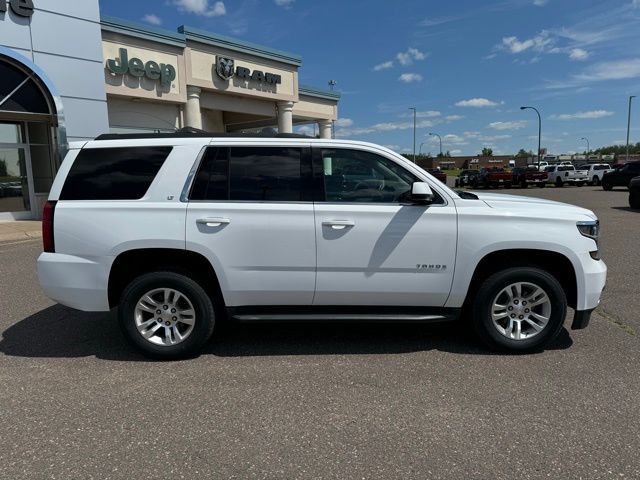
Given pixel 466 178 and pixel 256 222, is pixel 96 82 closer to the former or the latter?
pixel 256 222

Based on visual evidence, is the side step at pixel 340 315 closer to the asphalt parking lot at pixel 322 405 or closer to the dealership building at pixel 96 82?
the asphalt parking lot at pixel 322 405

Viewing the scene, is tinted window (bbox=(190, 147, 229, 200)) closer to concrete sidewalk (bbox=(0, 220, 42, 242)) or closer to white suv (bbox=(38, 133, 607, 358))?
white suv (bbox=(38, 133, 607, 358))

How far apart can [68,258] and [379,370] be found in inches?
110

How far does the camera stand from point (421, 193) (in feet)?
13.3

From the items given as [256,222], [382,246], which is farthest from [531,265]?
[256,222]

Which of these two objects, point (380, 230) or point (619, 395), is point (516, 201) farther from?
point (619, 395)

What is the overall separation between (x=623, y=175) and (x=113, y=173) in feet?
107

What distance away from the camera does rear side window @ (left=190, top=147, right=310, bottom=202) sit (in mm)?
4250

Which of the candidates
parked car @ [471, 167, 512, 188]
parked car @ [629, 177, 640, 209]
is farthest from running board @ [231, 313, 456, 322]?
parked car @ [471, 167, 512, 188]

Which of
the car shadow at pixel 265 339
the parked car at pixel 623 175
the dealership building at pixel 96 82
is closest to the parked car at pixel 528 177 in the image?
the parked car at pixel 623 175

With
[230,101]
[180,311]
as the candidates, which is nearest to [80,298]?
[180,311]

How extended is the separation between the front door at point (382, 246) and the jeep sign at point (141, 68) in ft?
52.7

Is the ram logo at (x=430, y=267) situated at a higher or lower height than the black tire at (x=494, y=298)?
higher

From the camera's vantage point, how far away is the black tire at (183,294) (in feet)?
13.9
